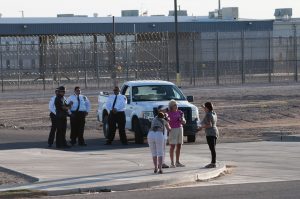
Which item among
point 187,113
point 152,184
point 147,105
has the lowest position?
point 152,184

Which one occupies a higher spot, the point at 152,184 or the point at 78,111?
the point at 78,111

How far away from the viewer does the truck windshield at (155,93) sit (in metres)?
27.8

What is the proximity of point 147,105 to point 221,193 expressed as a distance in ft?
35.1

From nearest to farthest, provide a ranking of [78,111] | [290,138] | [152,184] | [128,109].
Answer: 1. [152,184]
2. [78,111]
3. [128,109]
4. [290,138]

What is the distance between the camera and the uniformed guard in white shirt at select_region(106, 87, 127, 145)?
26.8 meters

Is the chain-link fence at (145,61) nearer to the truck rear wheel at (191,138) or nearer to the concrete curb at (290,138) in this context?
the concrete curb at (290,138)

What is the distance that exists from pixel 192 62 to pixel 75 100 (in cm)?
4338

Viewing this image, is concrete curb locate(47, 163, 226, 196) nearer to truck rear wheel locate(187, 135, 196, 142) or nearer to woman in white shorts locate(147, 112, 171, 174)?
woman in white shorts locate(147, 112, 171, 174)

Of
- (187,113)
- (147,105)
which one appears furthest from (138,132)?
(187,113)

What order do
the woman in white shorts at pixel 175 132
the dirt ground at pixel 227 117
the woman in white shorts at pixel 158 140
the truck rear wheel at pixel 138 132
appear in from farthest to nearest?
the dirt ground at pixel 227 117 < the truck rear wheel at pixel 138 132 < the woman in white shorts at pixel 175 132 < the woman in white shorts at pixel 158 140

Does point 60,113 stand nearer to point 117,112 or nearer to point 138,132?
point 117,112

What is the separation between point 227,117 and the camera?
36781 mm

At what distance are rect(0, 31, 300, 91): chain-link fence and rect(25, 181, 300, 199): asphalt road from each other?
4569 centimetres

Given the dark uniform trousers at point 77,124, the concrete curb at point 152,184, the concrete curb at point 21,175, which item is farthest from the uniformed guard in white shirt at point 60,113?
the concrete curb at point 152,184
